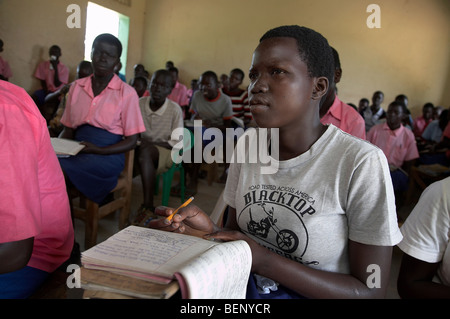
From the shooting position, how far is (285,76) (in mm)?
969

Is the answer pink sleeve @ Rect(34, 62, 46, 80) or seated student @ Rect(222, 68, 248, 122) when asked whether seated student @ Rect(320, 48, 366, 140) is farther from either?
pink sleeve @ Rect(34, 62, 46, 80)

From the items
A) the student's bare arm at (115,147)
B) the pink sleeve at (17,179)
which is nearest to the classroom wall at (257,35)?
the student's bare arm at (115,147)

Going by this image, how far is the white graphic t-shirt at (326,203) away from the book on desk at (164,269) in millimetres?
231

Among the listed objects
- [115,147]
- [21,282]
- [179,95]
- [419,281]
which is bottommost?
[21,282]

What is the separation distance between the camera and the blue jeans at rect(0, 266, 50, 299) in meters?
1.05

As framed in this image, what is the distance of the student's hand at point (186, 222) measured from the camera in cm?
96

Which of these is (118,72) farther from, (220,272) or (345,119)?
(220,272)

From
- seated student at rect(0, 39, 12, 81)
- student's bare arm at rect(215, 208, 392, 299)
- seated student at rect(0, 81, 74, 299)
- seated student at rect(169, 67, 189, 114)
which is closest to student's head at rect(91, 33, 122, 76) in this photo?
seated student at rect(0, 81, 74, 299)

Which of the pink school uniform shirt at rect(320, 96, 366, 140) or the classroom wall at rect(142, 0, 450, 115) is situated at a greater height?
the classroom wall at rect(142, 0, 450, 115)

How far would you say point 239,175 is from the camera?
1.18m

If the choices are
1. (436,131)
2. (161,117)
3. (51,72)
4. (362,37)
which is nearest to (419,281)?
(161,117)

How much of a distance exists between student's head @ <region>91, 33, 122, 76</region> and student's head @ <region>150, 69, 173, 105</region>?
105 cm

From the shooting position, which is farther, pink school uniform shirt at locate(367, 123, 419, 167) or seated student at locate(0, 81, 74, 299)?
pink school uniform shirt at locate(367, 123, 419, 167)

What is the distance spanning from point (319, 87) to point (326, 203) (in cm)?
37
